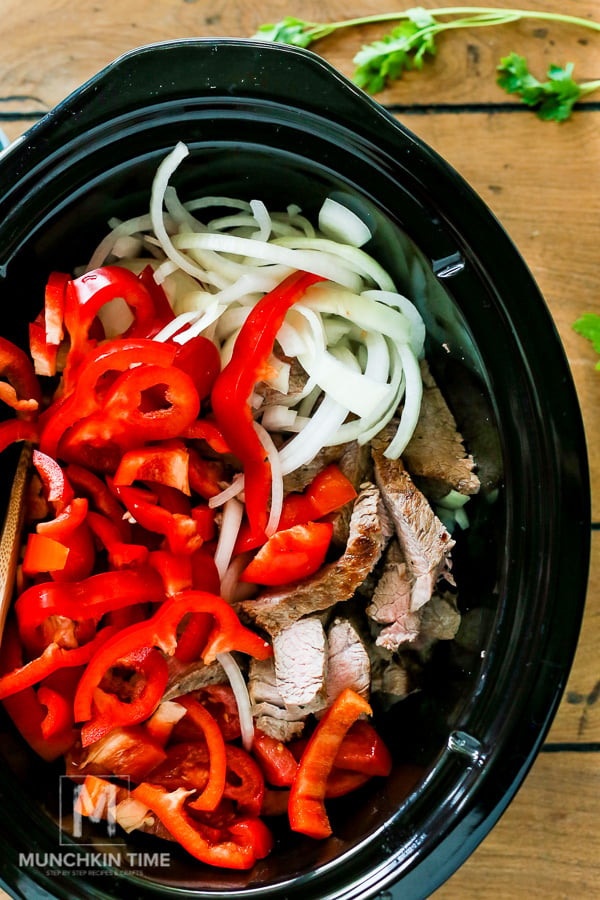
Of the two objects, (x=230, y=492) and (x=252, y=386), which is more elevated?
(x=252, y=386)

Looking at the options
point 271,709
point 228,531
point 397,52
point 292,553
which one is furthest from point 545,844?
point 397,52

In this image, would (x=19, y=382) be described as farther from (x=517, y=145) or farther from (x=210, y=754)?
(x=517, y=145)

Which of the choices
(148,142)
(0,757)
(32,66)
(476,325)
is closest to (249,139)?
(148,142)

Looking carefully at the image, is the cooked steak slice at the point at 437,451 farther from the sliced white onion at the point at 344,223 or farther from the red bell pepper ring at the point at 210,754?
the red bell pepper ring at the point at 210,754

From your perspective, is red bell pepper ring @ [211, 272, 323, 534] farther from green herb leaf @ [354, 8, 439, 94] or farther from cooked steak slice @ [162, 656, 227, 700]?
green herb leaf @ [354, 8, 439, 94]

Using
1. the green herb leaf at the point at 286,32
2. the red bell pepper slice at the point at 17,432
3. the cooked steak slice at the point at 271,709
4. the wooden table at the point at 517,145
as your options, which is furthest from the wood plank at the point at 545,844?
the green herb leaf at the point at 286,32

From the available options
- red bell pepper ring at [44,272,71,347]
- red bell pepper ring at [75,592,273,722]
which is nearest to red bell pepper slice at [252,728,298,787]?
red bell pepper ring at [75,592,273,722]

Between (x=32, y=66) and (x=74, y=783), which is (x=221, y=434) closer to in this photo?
(x=74, y=783)
